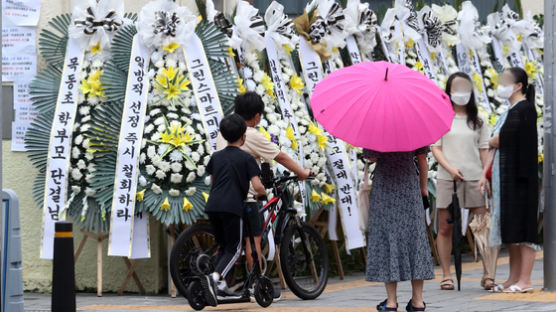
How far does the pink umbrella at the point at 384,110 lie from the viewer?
800 centimetres

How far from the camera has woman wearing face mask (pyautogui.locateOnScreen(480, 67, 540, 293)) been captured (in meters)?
9.85

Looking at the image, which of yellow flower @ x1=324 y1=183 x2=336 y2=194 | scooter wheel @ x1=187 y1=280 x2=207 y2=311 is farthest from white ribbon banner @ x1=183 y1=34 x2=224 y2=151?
scooter wheel @ x1=187 y1=280 x2=207 y2=311

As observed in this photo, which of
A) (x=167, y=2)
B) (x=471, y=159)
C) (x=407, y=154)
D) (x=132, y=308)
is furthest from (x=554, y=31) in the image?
(x=132, y=308)

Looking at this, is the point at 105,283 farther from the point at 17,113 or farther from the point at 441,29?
the point at 441,29

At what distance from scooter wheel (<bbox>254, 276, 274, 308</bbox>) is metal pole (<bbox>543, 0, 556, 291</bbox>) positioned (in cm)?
250

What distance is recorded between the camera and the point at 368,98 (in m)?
8.10

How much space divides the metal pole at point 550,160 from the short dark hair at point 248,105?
2569 mm

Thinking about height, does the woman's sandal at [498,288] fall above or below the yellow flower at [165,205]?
below

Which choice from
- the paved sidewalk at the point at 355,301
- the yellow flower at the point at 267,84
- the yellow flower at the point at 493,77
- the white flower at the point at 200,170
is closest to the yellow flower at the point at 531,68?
the yellow flower at the point at 493,77

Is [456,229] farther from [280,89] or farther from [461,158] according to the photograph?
[280,89]

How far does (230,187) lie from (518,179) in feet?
8.92

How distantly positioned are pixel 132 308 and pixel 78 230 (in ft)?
5.88

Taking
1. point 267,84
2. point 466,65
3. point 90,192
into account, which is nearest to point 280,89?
point 267,84

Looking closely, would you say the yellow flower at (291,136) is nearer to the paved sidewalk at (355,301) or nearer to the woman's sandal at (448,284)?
the paved sidewalk at (355,301)
